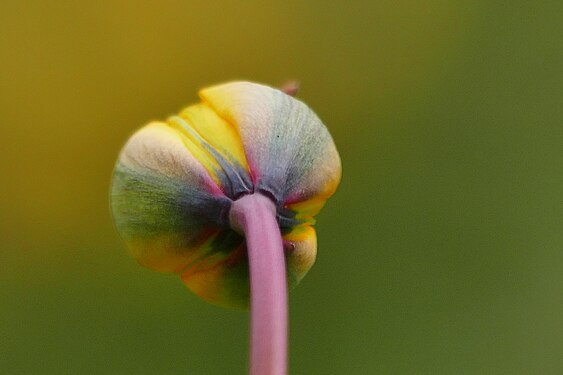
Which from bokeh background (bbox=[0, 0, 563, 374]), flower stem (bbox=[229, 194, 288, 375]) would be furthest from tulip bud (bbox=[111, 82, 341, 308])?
bokeh background (bbox=[0, 0, 563, 374])

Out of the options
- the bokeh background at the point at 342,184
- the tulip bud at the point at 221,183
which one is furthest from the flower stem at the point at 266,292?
the bokeh background at the point at 342,184

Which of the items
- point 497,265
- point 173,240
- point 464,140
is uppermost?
point 464,140

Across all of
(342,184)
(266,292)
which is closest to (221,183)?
(266,292)

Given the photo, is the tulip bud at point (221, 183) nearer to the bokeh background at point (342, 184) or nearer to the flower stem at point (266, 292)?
the flower stem at point (266, 292)

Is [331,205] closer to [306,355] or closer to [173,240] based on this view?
[306,355]

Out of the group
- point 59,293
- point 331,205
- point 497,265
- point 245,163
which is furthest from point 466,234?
Result: point 245,163

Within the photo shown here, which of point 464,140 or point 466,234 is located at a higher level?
point 464,140

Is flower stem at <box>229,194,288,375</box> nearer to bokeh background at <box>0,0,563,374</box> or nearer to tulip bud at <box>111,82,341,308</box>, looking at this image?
tulip bud at <box>111,82,341,308</box>
